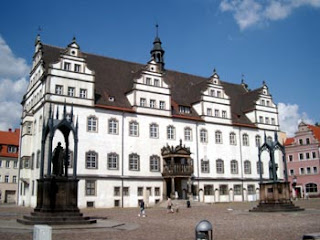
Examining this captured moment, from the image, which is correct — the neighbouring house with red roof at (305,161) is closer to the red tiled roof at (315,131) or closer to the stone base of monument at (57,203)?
the red tiled roof at (315,131)

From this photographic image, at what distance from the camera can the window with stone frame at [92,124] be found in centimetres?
3872

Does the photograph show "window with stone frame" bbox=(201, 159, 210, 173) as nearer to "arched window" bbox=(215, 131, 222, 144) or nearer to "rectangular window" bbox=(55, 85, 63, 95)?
"arched window" bbox=(215, 131, 222, 144)

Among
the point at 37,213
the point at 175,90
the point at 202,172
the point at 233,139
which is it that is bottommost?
the point at 37,213

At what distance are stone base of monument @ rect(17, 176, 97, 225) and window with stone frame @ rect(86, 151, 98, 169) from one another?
60.1ft

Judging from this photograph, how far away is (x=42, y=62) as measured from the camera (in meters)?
40.1

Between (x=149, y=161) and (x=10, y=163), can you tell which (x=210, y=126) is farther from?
(x=10, y=163)

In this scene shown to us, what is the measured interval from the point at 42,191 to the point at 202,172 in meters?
29.3

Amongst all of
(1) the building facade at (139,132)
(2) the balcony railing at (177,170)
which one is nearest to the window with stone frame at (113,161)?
(1) the building facade at (139,132)

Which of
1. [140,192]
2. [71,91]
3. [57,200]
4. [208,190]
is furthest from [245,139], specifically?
[57,200]

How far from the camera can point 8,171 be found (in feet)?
206

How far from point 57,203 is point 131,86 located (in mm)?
27788

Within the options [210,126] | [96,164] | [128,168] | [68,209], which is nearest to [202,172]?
[210,126]

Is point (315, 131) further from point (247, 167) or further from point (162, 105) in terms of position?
point (162, 105)

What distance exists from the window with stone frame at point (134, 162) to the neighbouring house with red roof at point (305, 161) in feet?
104
